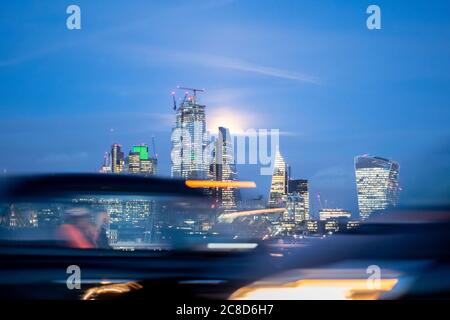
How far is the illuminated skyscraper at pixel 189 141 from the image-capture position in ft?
15.3

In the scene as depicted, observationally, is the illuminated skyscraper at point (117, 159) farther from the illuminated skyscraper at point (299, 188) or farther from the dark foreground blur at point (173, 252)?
the illuminated skyscraper at point (299, 188)

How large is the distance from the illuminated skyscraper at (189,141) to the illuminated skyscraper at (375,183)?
762 mm

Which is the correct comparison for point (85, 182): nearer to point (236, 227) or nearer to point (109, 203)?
point (109, 203)

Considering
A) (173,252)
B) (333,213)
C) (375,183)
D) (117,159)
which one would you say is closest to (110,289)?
(173,252)

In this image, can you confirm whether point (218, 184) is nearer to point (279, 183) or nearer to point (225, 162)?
point (225, 162)

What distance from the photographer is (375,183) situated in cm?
455

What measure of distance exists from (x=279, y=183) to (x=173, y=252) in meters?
0.63

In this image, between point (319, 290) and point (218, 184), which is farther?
point (218, 184)

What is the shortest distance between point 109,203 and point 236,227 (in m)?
0.65

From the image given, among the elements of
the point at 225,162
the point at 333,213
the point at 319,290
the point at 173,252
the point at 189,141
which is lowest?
the point at 319,290

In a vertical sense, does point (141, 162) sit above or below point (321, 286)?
above
